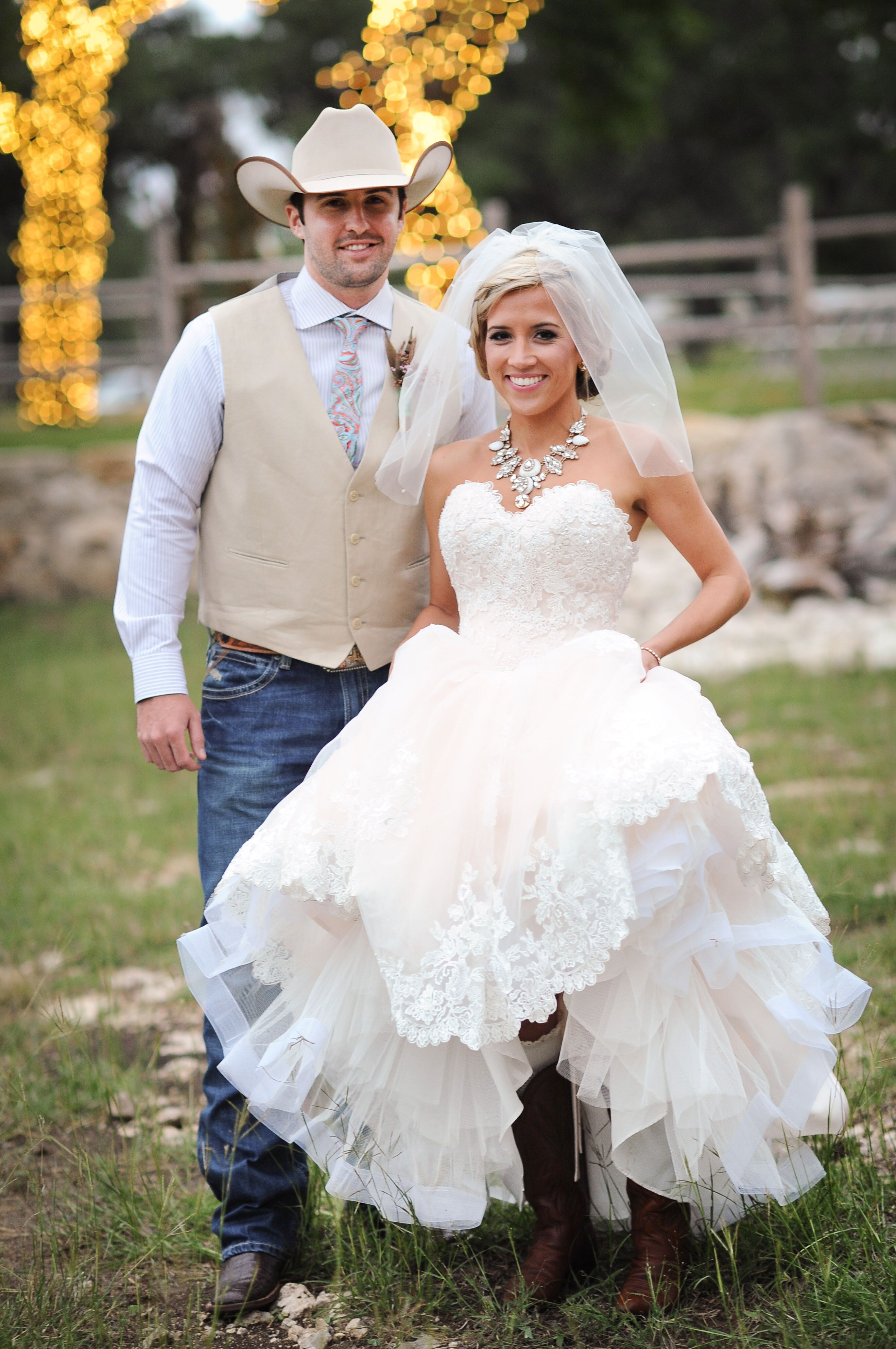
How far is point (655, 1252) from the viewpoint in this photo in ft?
7.96

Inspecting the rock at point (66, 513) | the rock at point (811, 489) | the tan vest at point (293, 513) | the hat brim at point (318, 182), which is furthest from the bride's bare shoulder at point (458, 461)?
the rock at point (66, 513)

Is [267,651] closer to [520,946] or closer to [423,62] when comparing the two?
[520,946]

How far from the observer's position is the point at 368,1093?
2432 mm

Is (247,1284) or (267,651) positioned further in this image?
(267,651)

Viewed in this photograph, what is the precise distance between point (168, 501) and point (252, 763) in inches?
24.7

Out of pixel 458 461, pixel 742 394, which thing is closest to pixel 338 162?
pixel 458 461

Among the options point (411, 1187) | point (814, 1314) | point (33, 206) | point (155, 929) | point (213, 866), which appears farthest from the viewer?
point (33, 206)

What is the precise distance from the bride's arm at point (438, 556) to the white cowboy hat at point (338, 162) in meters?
0.65

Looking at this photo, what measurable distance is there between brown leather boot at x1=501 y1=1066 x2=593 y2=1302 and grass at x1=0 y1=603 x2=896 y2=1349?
0.07 m

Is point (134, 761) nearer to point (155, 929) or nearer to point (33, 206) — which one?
point (155, 929)

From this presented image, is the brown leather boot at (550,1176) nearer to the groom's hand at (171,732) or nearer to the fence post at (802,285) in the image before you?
the groom's hand at (171,732)

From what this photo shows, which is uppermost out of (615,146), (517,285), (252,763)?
(615,146)

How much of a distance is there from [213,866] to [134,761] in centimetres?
444

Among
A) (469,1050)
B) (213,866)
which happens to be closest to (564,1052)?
(469,1050)
